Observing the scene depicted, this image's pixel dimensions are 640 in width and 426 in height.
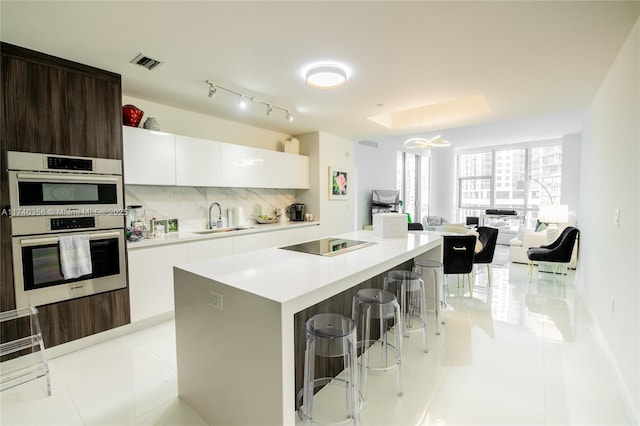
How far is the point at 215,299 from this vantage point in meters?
1.61

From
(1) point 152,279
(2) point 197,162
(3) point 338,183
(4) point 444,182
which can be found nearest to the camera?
(1) point 152,279

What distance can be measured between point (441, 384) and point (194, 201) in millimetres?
3364

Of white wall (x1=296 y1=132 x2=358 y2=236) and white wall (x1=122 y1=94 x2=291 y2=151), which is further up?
white wall (x1=122 y1=94 x2=291 y2=151)

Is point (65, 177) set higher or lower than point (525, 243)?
higher

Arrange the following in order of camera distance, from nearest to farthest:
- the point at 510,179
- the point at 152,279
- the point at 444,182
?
the point at 152,279 → the point at 510,179 → the point at 444,182

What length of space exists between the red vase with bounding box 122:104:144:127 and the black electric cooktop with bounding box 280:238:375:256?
2102mm

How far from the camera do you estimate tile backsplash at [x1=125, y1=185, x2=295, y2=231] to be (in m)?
3.41

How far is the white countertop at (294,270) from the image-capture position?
1469 mm

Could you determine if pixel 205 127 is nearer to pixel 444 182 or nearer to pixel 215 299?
pixel 215 299

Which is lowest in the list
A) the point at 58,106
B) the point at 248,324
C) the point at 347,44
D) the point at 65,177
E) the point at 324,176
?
the point at 248,324

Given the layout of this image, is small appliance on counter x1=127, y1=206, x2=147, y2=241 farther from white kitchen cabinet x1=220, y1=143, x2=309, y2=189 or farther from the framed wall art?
the framed wall art

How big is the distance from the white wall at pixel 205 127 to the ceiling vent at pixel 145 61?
932mm

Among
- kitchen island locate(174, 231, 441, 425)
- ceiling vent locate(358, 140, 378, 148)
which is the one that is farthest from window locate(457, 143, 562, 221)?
kitchen island locate(174, 231, 441, 425)

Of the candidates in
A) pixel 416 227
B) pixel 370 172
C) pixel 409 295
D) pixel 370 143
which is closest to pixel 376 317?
pixel 409 295
